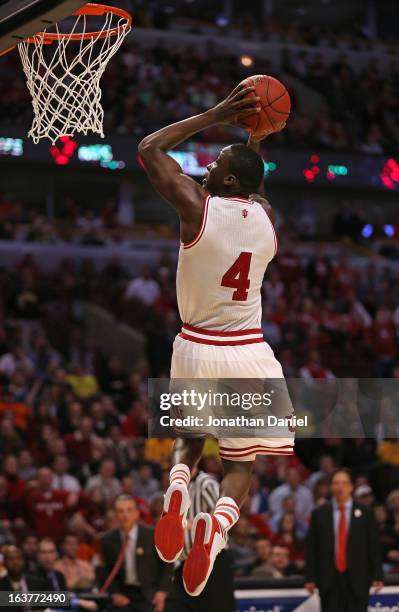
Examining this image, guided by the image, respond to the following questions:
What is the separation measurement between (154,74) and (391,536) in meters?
13.8

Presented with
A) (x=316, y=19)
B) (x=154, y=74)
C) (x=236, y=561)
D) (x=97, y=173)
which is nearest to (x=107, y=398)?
(x=236, y=561)

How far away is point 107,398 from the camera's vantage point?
16031 millimetres

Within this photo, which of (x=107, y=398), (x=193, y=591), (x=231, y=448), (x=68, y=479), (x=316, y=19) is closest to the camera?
(x=193, y=591)

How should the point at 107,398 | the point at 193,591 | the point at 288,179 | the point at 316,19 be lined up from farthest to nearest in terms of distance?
the point at 316,19 → the point at 288,179 → the point at 107,398 → the point at 193,591

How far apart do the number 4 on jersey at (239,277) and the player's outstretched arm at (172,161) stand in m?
0.39

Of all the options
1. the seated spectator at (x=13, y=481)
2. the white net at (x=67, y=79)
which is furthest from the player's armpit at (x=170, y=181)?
the seated spectator at (x=13, y=481)

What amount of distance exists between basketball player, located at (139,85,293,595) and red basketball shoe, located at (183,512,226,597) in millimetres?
100

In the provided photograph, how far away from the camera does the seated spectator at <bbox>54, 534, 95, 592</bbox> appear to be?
1116 cm

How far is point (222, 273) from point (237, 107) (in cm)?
90

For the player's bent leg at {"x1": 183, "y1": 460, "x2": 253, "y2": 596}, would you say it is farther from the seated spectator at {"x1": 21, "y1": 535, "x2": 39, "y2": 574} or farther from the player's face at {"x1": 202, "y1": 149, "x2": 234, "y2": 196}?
the seated spectator at {"x1": 21, "y1": 535, "x2": 39, "y2": 574}

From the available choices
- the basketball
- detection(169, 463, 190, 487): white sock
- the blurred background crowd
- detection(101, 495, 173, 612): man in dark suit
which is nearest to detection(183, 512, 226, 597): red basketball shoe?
detection(169, 463, 190, 487): white sock

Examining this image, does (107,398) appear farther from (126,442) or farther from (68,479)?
(68,479)

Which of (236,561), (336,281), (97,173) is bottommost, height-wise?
(236,561)

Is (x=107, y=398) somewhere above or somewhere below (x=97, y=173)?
below
